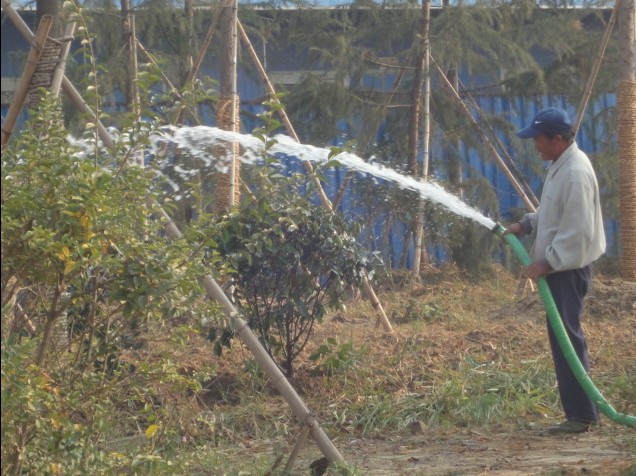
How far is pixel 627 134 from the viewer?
10.1m

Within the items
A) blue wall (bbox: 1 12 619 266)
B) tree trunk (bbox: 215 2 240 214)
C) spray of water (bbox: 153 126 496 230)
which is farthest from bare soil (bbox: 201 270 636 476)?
tree trunk (bbox: 215 2 240 214)

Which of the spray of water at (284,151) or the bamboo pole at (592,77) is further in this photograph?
the bamboo pole at (592,77)

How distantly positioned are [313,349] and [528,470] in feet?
9.14

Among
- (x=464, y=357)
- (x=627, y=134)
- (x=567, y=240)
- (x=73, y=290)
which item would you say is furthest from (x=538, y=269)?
(x=627, y=134)

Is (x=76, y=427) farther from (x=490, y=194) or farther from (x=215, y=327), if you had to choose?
(x=490, y=194)

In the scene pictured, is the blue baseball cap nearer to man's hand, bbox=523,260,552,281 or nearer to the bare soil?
man's hand, bbox=523,260,552,281

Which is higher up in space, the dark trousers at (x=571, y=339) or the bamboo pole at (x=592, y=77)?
the bamboo pole at (x=592, y=77)

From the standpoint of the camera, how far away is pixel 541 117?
18.0ft

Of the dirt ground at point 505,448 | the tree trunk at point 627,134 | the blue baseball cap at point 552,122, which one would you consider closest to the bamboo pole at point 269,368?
the dirt ground at point 505,448

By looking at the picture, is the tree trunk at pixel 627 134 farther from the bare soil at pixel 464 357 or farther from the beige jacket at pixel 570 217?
the beige jacket at pixel 570 217

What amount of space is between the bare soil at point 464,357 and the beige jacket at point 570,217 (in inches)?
35.3

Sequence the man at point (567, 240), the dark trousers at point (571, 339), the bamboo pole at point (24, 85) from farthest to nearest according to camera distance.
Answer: the dark trousers at point (571, 339) → the man at point (567, 240) → the bamboo pole at point (24, 85)

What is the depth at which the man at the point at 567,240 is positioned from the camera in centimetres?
529

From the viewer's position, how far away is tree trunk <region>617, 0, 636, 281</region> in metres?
10.0
